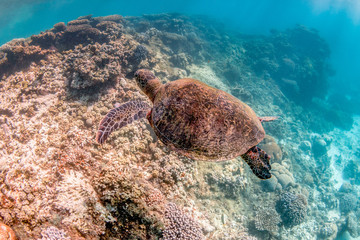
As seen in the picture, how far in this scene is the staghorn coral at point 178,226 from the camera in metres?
2.80

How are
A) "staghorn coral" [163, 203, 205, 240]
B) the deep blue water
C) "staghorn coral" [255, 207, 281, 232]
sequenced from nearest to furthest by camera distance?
"staghorn coral" [163, 203, 205, 240]
"staghorn coral" [255, 207, 281, 232]
the deep blue water

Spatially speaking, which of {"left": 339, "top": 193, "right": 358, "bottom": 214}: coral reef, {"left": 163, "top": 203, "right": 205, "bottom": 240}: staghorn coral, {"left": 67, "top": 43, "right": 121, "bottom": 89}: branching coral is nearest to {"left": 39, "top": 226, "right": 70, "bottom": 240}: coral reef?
{"left": 163, "top": 203, "right": 205, "bottom": 240}: staghorn coral

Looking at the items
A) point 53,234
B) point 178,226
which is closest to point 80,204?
point 53,234

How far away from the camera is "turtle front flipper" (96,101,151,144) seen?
3020 millimetres

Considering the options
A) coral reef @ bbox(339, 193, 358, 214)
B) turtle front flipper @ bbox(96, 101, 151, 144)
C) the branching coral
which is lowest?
coral reef @ bbox(339, 193, 358, 214)

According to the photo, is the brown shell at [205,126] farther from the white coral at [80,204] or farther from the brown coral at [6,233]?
the brown coral at [6,233]

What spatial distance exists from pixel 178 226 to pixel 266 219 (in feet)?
14.7

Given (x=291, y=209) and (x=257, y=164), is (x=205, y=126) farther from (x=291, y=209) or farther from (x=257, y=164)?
(x=291, y=209)

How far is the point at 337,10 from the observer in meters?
82.2

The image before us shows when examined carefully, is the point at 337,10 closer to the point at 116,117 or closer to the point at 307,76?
the point at 307,76

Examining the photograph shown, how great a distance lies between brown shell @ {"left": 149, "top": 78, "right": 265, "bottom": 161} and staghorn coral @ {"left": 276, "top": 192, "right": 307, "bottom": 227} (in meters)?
5.93

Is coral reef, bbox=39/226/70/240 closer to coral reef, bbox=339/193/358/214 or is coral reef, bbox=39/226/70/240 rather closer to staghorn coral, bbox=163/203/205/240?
staghorn coral, bbox=163/203/205/240

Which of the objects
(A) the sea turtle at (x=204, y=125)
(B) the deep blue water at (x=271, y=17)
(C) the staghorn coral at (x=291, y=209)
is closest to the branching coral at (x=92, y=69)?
(A) the sea turtle at (x=204, y=125)

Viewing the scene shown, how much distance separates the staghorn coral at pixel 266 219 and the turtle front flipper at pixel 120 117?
5.68 m
